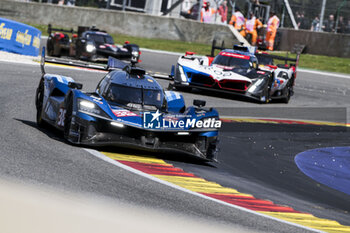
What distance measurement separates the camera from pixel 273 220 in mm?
7109

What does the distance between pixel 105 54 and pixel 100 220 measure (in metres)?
19.3

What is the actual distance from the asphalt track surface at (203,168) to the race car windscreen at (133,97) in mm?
882

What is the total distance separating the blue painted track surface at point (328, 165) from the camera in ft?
33.2

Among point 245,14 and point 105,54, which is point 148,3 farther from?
point 105,54

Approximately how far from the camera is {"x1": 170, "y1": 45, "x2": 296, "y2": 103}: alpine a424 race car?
18234 millimetres

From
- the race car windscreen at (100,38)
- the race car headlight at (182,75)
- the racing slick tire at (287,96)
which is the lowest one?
the racing slick tire at (287,96)

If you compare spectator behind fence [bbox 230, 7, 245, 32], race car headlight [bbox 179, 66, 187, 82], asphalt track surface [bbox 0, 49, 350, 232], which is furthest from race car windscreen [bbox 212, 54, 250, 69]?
spectator behind fence [bbox 230, 7, 245, 32]

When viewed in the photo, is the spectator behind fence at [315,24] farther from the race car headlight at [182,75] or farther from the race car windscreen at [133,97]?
the race car windscreen at [133,97]

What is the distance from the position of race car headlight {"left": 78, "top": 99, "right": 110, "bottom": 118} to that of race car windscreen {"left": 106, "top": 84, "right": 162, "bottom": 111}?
2.94 ft

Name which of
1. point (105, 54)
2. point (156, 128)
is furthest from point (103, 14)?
point (156, 128)

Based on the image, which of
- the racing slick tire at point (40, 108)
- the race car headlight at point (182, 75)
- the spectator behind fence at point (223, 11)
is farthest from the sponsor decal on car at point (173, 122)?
the spectator behind fence at point (223, 11)

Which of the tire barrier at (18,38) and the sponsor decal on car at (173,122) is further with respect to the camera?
the tire barrier at (18,38)

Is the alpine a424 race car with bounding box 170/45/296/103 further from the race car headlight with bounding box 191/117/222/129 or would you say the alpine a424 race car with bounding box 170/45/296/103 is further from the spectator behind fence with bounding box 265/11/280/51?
the spectator behind fence with bounding box 265/11/280/51

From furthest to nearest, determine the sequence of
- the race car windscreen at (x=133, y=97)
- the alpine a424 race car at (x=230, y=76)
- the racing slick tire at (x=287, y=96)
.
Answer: the racing slick tire at (x=287, y=96), the alpine a424 race car at (x=230, y=76), the race car windscreen at (x=133, y=97)
